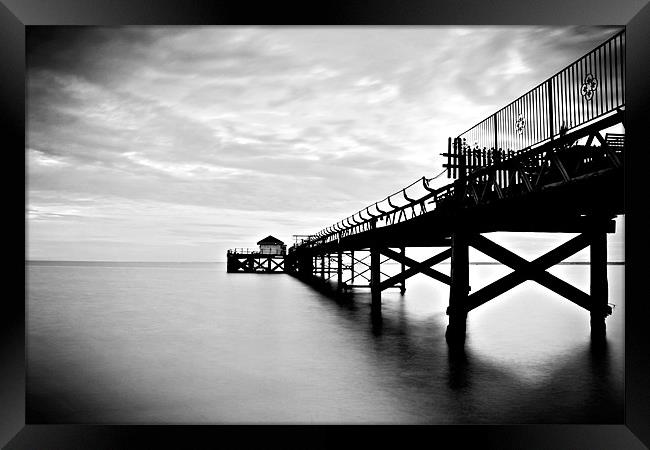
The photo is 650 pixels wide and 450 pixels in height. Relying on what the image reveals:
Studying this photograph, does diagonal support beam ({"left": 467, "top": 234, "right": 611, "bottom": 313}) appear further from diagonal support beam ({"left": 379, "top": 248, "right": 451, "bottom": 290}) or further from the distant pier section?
the distant pier section

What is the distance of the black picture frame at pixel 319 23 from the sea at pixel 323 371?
1687mm

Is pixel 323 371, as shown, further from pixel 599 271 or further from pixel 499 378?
pixel 599 271

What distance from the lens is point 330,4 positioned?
6.43 meters

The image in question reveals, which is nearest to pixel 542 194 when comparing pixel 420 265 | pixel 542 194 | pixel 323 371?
pixel 542 194

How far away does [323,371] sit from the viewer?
40.6 feet

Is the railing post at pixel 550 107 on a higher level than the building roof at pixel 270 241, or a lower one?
higher

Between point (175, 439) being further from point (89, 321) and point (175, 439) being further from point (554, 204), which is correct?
point (89, 321)

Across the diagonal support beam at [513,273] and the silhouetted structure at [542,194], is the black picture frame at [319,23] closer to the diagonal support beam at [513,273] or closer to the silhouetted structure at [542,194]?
the silhouetted structure at [542,194]

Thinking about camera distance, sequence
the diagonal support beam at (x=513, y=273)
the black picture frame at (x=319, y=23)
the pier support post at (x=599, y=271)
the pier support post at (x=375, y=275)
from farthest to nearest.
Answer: the pier support post at (x=375, y=275) → the pier support post at (x=599, y=271) → the diagonal support beam at (x=513, y=273) → the black picture frame at (x=319, y=23)

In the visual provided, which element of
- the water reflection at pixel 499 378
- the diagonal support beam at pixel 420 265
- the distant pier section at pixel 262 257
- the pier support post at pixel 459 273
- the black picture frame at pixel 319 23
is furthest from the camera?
the distant pier section at pixel 262 257

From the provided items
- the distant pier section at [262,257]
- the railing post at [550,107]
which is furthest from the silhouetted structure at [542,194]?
the distant pier section at [262,257]

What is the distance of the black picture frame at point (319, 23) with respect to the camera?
6.09 m

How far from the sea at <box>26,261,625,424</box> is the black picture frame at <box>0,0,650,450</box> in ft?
5.53
